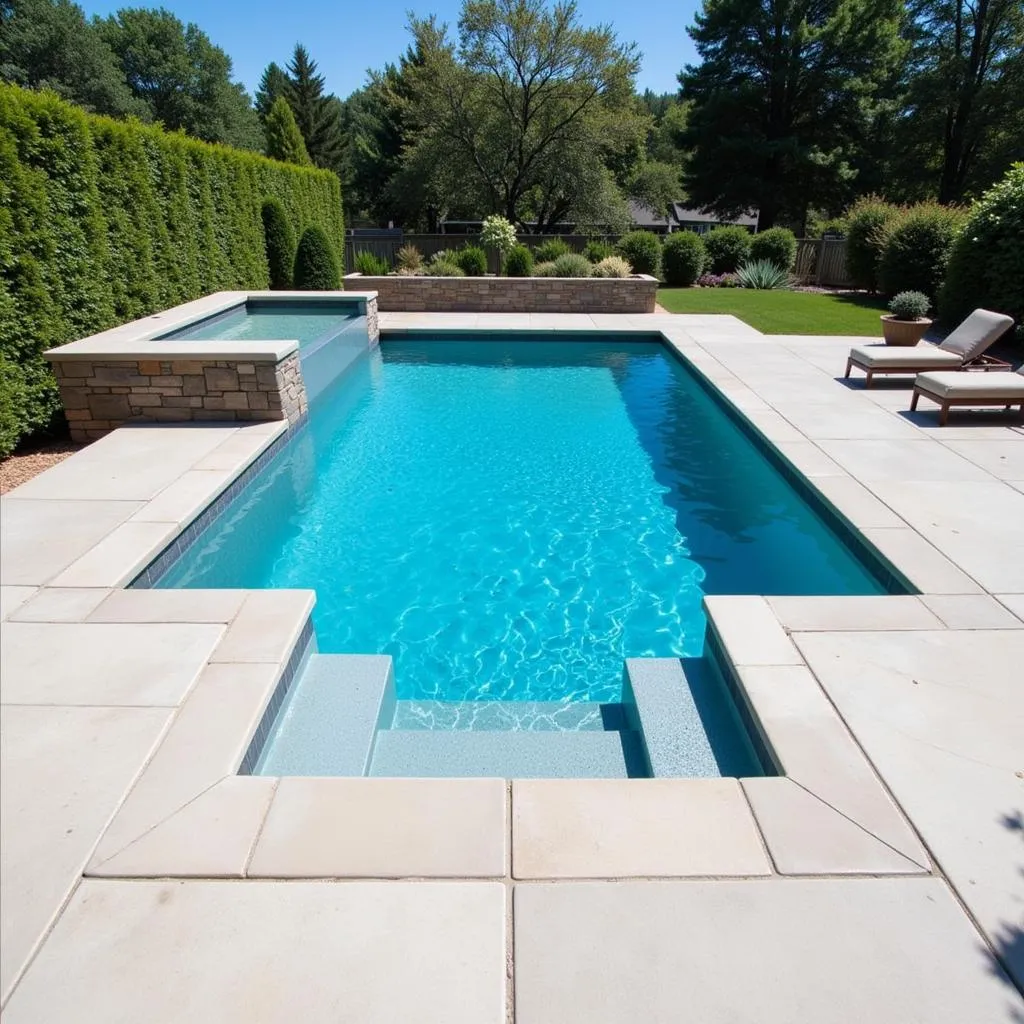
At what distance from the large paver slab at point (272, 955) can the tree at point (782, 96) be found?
31507 mm

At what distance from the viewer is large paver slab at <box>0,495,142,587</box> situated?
13.1 feet

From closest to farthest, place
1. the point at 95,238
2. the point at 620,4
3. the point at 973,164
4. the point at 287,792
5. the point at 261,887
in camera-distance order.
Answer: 1. the point at 261,887
2. the point at 287,792
3. the point at 95,238
4. the point at 620,4
5. the point at 973,164

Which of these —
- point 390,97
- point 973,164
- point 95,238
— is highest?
point 390,97

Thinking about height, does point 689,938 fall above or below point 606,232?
below

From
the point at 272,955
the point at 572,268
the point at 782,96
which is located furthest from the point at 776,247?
the point at 272,955

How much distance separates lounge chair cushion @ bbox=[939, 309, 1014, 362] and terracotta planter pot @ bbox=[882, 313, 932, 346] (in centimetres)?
153

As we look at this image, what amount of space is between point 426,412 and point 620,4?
58.7 feet

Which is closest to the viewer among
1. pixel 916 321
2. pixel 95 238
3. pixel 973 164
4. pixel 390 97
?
pixel 95 238

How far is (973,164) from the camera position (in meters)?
25.7

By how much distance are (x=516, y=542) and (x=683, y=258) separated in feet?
49.7

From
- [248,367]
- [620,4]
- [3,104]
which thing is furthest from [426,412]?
[620,4]

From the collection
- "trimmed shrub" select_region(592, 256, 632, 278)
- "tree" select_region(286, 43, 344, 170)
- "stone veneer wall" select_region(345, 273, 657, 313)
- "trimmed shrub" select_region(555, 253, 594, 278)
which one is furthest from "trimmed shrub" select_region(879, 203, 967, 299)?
"tree" select_region(286, 43, 344, 170)

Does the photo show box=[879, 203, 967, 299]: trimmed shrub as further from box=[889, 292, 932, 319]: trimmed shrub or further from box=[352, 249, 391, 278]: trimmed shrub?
box=[352, 249, 391, 278]: trimmed shrub

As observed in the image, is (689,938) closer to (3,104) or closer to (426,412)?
(426,412)
